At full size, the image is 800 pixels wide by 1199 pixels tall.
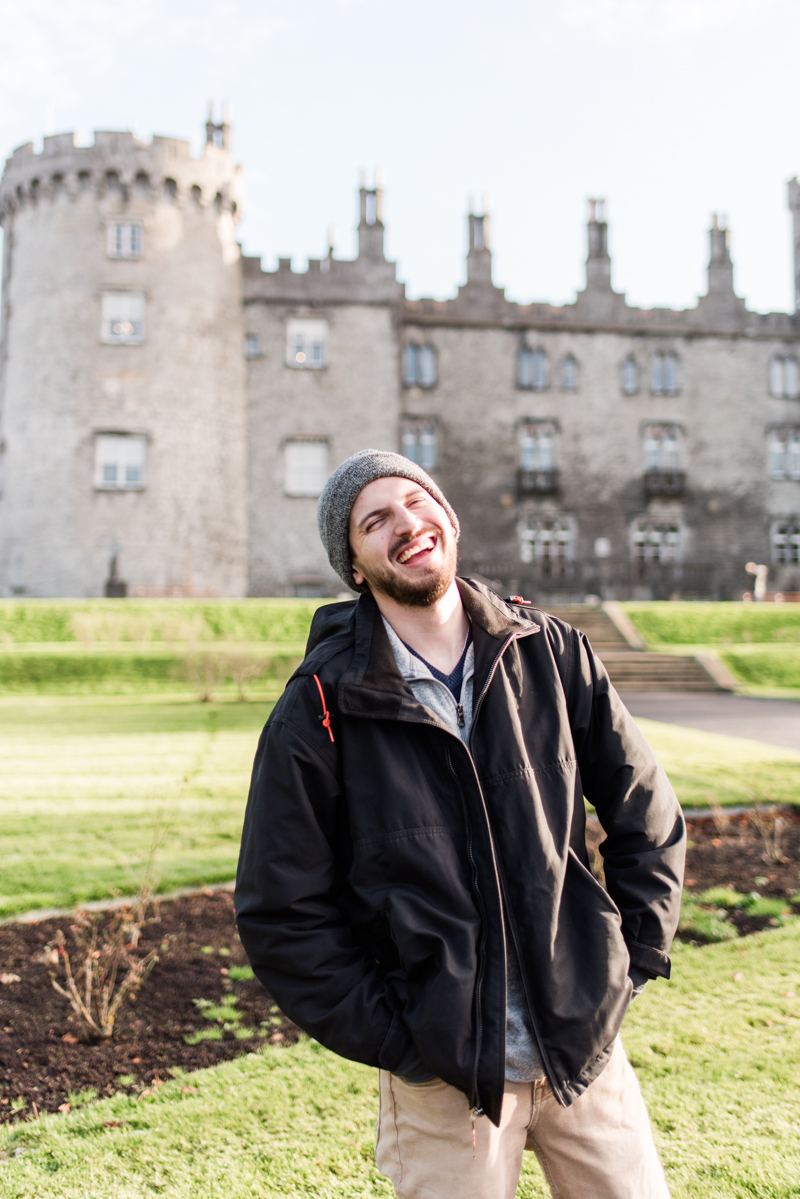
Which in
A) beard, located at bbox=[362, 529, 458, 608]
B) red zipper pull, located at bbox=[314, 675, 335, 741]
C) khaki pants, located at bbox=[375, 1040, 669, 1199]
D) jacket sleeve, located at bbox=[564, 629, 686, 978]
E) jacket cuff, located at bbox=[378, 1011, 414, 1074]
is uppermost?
beard, located at bbox=[362, 529, 458, 608]

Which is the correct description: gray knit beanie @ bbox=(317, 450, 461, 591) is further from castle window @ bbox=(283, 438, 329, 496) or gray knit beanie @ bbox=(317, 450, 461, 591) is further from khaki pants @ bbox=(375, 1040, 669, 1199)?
castle window @ bbox=(283, 438, 329, 496)

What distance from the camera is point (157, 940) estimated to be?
15.8ft

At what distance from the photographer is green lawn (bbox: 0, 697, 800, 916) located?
5988 millimetres

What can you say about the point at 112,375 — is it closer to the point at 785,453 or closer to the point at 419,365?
the point at 419,365

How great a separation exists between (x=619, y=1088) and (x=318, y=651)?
1256 millimetres

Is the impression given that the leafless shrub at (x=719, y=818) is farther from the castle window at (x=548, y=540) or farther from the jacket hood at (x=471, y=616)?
the castle window at (x=548, y=540)

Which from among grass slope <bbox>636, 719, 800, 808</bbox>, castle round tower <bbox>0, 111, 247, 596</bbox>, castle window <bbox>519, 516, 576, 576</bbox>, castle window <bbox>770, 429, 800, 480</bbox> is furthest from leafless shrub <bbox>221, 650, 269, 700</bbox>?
castle window <bbox>770, 429, 800, 480</bbox>

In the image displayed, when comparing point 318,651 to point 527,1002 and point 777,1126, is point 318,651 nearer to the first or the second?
point 527,1002

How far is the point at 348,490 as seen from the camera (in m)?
2.29

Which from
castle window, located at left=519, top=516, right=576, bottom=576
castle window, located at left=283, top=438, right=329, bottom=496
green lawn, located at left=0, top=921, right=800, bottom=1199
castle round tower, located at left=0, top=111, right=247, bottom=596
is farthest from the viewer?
castle window, located at left=519, top=516, right=576, bottom=576

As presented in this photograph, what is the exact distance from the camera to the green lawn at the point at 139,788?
5.99 meters

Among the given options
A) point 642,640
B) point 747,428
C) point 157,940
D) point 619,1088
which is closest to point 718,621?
point 642,640

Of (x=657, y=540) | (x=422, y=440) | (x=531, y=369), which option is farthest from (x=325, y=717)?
(x=657, y=540)

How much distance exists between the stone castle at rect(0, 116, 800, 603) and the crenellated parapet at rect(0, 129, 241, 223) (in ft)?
0.22
